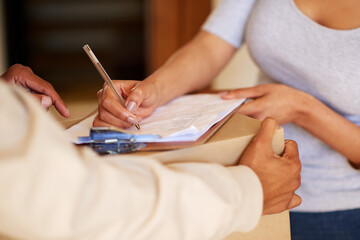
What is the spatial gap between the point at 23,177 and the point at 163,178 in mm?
155

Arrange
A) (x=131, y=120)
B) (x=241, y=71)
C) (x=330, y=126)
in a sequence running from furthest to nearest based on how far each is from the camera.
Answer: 1. (x=241, y=71)
2. (x=330, y=126)
3. (x=131, y=120)

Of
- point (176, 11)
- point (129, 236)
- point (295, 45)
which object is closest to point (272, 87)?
point (295, 45)

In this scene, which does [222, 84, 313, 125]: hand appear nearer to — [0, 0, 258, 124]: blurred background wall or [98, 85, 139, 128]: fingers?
[98, 85, 139, 128]: fingers

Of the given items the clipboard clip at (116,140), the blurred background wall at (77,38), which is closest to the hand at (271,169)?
the clipboard clip at (116,140)

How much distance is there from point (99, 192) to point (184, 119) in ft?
0.93

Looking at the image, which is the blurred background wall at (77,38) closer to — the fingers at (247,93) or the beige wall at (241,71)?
the beige wall at (241,71)

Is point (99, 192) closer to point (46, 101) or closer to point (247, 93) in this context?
point (46, 101)

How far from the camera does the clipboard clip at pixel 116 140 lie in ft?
1.83

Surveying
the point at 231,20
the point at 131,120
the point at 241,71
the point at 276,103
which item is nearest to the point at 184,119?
the point at 131,120

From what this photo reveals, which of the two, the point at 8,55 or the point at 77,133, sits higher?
the point at 77,133

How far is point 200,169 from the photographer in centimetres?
51

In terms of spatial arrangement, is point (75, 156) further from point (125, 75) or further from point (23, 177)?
point (125, 75)

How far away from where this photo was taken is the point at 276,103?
75cm

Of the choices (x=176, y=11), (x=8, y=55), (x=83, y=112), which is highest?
(x=83, y=112)
